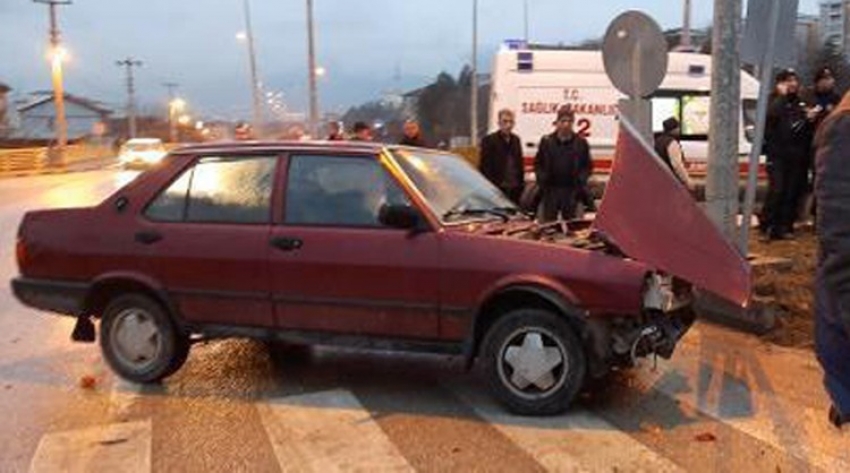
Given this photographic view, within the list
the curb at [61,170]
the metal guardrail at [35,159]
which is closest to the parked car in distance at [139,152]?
the curb at [61,170]

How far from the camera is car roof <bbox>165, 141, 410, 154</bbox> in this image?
7113 millimetres

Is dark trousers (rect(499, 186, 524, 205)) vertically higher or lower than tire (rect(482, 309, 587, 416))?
higher

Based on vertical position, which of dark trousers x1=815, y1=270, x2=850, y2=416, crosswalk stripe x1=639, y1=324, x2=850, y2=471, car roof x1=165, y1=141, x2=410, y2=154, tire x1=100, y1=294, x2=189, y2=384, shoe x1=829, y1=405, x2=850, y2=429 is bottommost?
crosswalk stripe x1=639, y1=324, x2=850, y2=471

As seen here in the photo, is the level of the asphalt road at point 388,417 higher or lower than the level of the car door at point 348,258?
lower

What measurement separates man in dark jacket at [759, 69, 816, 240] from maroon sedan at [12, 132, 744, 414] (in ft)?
18.2

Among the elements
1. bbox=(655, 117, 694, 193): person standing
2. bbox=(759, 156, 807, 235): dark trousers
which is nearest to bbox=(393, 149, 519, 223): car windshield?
bbox=(655, 117, 694, 193): person standing

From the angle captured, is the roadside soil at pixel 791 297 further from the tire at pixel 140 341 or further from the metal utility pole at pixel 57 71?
the metal utility pole at pixel 57 71

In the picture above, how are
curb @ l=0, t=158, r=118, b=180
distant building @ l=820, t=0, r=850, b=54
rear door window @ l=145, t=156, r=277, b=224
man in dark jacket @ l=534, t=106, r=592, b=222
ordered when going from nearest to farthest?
rear door window @ l=145, t=156, r=277, b=224, man in dark jacket @ l=534, t=106, r=592, b=222, curb @ l=0, t=158, r=118, b=180, distant building @ l=820, t=0, r=850, b=54

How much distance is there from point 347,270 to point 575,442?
69.3 inches

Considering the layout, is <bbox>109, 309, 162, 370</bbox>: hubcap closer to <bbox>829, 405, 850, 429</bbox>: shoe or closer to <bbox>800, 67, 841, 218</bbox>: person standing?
<bbox>829, 405, 850, 429</bbox>: shoe

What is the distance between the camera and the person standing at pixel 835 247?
284 centimetres

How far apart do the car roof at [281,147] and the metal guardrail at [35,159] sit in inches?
1802

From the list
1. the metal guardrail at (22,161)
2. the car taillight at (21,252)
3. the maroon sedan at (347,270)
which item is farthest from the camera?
the metal guardrail at (22,161)

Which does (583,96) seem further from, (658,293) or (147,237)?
(658,293)
